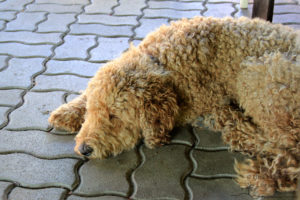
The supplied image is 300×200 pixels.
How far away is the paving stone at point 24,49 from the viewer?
4.12 meters

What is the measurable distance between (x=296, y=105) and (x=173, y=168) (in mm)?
956

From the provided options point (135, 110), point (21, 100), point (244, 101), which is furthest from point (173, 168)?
point (21, 100)

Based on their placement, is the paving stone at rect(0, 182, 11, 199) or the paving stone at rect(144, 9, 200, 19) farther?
the paving stone at rect(144, 9, 200, 19)

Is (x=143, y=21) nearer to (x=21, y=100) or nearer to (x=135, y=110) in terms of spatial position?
(x=21, y=100)

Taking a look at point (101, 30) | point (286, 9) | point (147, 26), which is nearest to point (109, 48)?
point (101, 30)

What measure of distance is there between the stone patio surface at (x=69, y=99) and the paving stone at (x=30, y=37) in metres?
0.01

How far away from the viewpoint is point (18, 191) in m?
2.44

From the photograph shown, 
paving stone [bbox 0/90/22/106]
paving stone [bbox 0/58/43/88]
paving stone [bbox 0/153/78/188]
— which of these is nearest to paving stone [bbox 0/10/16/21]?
paving stone [bbox 0/58/43/88]

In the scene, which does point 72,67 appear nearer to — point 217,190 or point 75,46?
point 75,46

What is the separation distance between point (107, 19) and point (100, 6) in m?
0.51

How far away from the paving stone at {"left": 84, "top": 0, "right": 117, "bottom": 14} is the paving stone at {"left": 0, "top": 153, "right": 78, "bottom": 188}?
2.95 meters

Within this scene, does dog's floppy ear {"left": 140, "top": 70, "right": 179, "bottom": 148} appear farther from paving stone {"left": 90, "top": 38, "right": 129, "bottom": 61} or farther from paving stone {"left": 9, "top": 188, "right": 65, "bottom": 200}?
paving stone {"left": 90, "top": 38, "right": 129, "bottom": 61}

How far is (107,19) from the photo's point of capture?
16.0ft

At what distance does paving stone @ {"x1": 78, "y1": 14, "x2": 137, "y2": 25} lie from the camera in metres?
4.77
